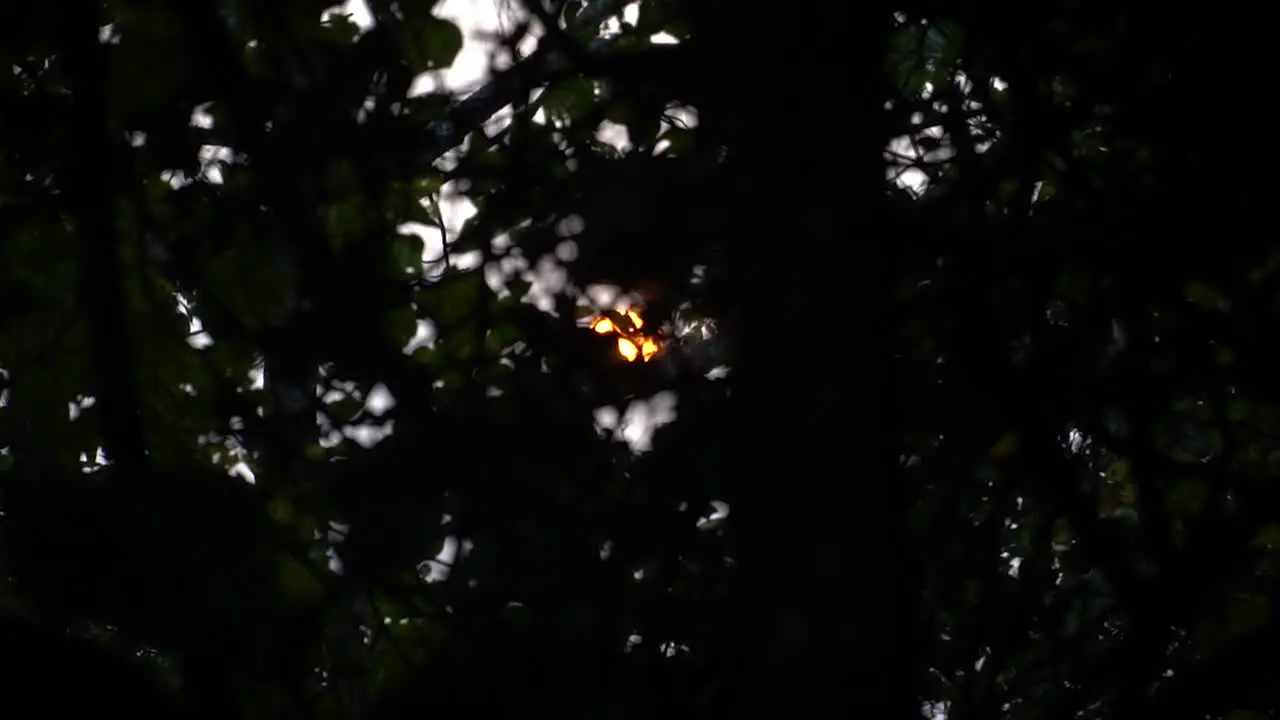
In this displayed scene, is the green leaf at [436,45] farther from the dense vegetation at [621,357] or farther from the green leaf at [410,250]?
the green leaf at [410,250]

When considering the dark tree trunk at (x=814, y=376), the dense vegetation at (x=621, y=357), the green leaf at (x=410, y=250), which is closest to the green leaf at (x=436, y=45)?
the dense vegetation at (x=621, y=357)

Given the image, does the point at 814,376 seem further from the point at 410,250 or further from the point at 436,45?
the point at 410,250

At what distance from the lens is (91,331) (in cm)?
159

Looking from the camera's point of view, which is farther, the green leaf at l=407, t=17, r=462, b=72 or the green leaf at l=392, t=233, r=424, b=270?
the green leaf at l=392, t=233, r=424, b=270

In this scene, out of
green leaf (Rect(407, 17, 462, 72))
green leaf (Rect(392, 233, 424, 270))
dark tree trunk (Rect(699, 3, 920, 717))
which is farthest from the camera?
green leaf (Rect(392, 233, 424, 270))

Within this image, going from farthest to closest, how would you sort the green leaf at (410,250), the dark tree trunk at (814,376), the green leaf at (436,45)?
the green leaf at (410,250) < the green leaf at (436,45) < the dark tree trunk at (814,376)

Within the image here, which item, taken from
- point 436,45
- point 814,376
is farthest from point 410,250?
point 814,376

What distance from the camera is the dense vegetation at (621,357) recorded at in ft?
4.61

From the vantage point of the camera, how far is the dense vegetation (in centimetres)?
140

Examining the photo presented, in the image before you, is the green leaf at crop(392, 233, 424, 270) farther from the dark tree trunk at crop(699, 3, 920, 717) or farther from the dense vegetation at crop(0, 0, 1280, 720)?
the dark tree trunk at crop(699, 3, 920, 717)

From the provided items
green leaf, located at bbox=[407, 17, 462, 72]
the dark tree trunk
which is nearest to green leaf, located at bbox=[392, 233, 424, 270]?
green leaf, located at bbox=[407, 17, 462, 72]

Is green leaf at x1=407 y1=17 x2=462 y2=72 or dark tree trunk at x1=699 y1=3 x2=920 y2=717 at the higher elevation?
green leaf at x1=407 y1=17 x2=462 y2=72

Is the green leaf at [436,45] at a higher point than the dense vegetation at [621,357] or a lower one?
higher

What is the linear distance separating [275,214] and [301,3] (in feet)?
0.94
